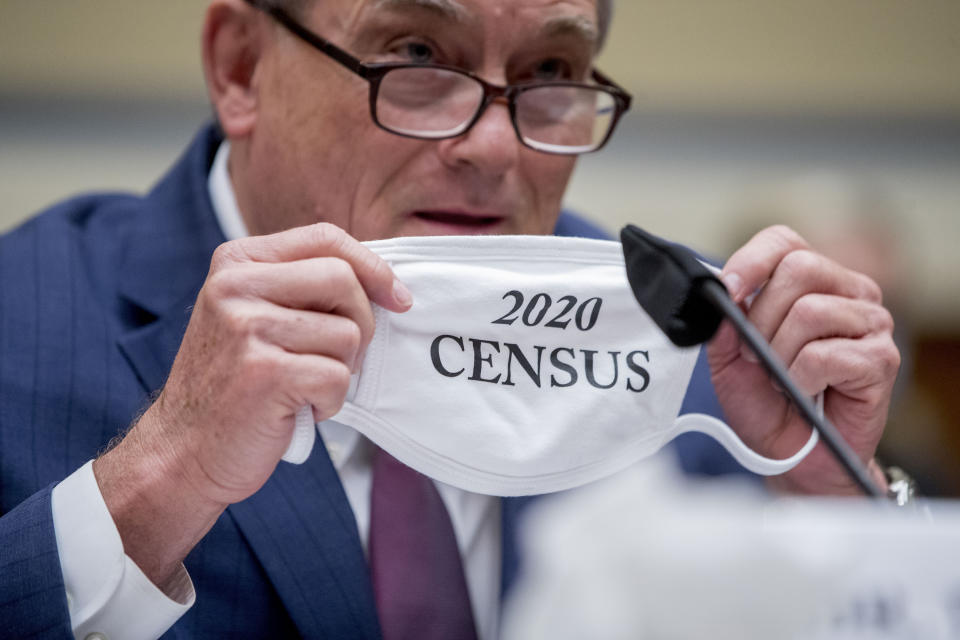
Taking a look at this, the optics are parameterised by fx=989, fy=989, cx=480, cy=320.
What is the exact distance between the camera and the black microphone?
734mm

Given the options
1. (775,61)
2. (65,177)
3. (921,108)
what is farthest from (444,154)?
(921,108)

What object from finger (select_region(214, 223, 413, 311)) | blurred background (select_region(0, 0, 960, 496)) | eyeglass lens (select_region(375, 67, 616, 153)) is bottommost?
blurred background (select_region(0, 0, 960, 496))

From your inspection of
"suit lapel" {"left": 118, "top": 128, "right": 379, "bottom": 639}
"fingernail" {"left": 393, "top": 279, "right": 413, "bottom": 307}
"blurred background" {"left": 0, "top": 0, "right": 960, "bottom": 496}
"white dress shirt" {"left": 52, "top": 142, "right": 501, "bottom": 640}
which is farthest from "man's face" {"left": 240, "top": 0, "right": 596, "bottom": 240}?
"blurred background" {"left": 0, "top": 0, "right": 960, "bottom": 496}

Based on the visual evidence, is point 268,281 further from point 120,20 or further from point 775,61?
point 775,61

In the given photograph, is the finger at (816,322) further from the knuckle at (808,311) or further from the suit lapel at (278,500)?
the suit lapel at (278,500)

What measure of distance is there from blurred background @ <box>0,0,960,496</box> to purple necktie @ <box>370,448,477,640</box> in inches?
75.0

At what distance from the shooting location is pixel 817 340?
1.17m

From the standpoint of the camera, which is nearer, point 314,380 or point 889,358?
point 314,380

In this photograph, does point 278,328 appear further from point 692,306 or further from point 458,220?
point 458,220

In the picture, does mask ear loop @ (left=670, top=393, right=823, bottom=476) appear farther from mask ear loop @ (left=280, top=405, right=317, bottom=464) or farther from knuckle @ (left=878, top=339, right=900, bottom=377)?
mask ear loop @ (left=280, top=405, right=317, bottom=464)

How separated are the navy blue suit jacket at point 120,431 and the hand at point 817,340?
0.23m

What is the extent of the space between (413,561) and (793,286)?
555mm

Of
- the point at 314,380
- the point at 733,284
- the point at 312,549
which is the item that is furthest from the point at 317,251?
the point at 733,284

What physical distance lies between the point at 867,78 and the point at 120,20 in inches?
93.5
